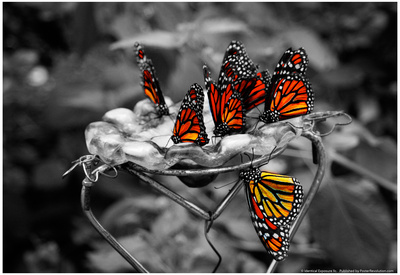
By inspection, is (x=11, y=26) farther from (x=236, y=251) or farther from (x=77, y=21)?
(x=236, y=251)

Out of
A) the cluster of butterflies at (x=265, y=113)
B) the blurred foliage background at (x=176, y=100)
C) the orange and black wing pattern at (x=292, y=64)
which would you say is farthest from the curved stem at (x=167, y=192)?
the blurred foliage background at (x=176, y=100)

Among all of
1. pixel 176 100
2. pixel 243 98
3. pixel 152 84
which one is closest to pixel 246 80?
pixel 243 98

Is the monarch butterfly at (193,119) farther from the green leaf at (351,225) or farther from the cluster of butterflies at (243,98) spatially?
the green leaf at (351,225)

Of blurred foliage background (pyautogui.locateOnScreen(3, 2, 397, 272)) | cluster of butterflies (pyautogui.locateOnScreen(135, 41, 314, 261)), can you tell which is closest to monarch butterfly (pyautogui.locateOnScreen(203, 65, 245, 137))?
cluster of butterflies (pyautogui.locateOnScreen(135, 41, 314, 261))

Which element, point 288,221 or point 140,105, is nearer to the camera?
point 288,221

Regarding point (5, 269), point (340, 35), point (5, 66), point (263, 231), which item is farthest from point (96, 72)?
point (263, 231)

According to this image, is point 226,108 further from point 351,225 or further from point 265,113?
point 351,225

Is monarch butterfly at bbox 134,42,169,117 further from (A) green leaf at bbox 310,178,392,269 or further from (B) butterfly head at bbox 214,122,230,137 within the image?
(A) green leaf at bbox 310,178,392,269
